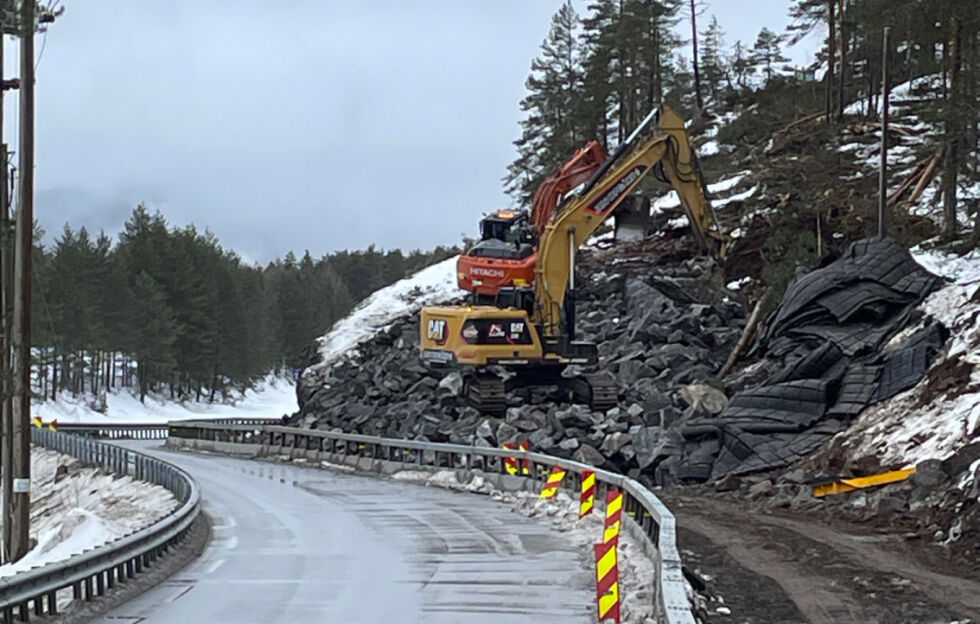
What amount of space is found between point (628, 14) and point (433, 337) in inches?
1537

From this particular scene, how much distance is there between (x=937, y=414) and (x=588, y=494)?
546 cm

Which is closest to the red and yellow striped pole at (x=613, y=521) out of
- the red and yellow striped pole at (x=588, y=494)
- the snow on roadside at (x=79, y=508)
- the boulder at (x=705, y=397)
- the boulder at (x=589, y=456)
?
the red and yellow striped pole at (x=588, y=494)

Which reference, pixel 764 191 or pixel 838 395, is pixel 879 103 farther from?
pixel 838 395

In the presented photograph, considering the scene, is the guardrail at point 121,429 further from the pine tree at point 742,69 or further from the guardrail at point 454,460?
the pine tree at point 742,69

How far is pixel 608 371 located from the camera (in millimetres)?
30703

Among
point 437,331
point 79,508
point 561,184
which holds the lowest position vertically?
point 79,508

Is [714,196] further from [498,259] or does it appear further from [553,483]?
[553,483]

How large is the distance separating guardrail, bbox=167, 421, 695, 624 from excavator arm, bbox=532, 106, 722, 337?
13.0 ft

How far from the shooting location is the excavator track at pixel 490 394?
1086 inches

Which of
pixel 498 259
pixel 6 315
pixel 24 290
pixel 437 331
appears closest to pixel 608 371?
pixel 498 259

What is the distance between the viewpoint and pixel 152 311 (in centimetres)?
7650

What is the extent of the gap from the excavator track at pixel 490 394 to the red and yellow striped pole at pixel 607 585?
1674cm

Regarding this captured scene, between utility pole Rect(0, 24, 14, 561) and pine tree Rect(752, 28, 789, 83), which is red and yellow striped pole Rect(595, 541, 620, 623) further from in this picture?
pine tree Rect(752, 28, 789, 83)

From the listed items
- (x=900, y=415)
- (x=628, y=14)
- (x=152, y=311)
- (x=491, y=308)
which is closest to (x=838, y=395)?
(x=900, y=415)
